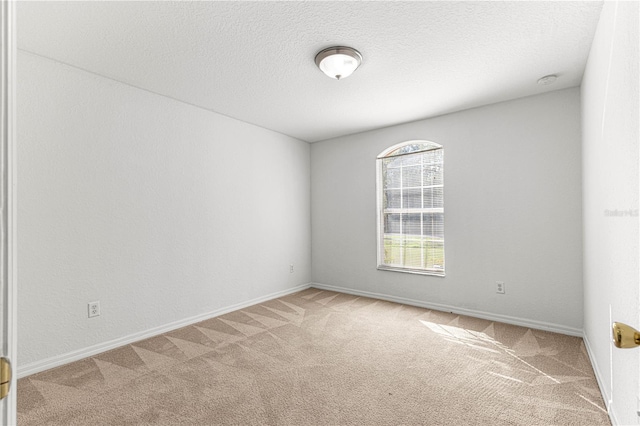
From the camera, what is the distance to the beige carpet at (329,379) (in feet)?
5.95

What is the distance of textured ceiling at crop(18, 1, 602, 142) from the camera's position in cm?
→ 190

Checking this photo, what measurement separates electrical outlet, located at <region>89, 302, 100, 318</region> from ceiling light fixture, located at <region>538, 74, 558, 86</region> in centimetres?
449

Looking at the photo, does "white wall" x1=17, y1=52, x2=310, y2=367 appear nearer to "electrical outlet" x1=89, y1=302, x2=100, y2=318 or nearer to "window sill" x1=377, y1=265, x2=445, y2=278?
"electrical outlet" x1=89, y1=302, x2=100, y2=318

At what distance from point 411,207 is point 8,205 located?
4066mm

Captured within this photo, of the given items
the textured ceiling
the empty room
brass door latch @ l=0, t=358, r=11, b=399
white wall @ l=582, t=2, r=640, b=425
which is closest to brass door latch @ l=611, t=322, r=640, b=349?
the empty room

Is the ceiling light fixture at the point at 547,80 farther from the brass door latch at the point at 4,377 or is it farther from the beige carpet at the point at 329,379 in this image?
the brass door latch at the point at 4,377

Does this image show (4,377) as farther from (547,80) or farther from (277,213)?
(277,213)

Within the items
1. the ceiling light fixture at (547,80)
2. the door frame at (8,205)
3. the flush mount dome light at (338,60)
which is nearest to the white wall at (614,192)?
the ceiling light fixture at (547,80)

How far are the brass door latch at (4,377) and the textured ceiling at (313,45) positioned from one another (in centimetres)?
200

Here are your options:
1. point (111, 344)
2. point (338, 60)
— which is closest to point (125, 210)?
point (111, 344)

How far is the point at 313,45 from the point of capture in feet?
7.43

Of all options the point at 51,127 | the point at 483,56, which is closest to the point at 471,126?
the point at 483,56

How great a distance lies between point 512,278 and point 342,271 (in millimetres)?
2265

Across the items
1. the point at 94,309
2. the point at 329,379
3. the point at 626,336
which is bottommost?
the point at 329,379
